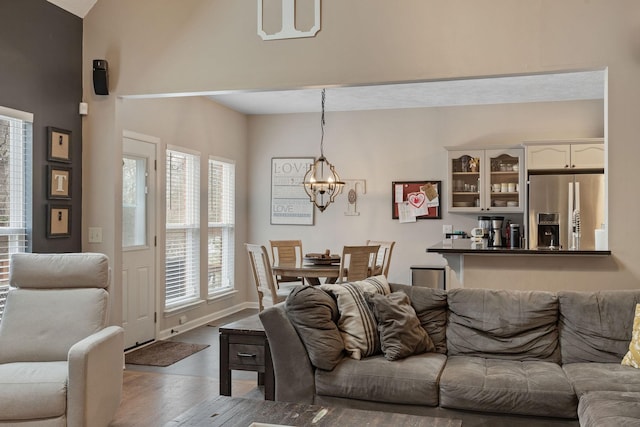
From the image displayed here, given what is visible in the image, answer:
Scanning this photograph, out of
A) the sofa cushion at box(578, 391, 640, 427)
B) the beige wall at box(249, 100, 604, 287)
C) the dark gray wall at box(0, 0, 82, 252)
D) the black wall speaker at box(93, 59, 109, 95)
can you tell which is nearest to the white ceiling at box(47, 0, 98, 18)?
the dark gray wall at box(0, 0, 82, 252)

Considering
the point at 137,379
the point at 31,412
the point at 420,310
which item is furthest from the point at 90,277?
the point at 420,310

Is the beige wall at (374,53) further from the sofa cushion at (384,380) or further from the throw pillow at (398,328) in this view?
the sofa cushion at (384,380)

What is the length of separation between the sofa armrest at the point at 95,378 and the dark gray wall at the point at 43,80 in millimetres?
1270

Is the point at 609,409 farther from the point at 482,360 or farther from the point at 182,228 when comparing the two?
the point at 182,228

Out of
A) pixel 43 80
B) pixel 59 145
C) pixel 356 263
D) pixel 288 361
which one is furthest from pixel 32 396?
pixel 356 263

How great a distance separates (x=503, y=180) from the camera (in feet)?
Answer: 22.6

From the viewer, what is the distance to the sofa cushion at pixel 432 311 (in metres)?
A: 3.62

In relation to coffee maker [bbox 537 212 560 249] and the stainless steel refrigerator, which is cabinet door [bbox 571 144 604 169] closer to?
the stainless steel refrigerator

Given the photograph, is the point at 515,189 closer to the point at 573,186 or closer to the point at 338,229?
the point at 573,186

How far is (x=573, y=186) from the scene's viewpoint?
21.2 feet

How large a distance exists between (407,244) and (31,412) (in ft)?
16.9

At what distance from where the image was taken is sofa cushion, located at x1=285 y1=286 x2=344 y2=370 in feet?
10.5

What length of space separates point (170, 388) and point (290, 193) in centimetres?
390

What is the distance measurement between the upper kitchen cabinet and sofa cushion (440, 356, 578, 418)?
3.93 meters
